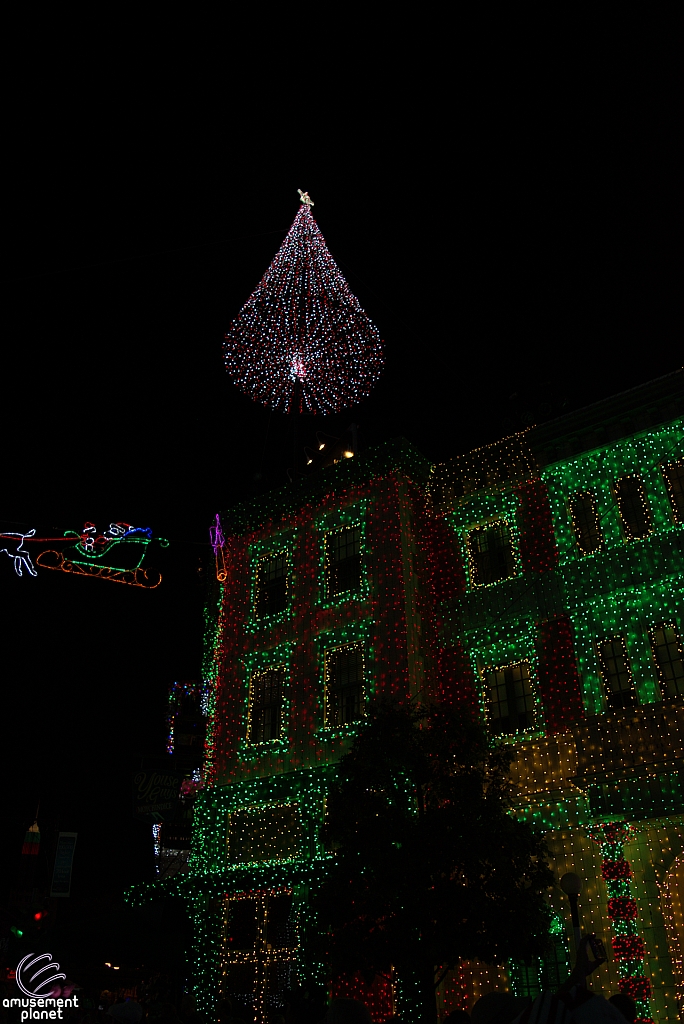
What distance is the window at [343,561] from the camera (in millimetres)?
24225

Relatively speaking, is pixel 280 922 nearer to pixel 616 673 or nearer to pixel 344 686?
pixel 344 686

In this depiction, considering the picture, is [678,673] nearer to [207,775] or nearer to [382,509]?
[382,509]

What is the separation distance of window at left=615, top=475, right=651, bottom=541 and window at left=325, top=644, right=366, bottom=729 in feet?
26.0

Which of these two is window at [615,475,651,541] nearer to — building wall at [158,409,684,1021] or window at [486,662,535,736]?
building wall at [158,409,684,1021]

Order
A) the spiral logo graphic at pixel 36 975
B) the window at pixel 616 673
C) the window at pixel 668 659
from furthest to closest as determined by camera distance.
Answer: the window at pixel 616 673, the window at pixel 668 659, the spiral logo graphic at pixel 36 975

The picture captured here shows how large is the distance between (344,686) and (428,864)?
8.45m

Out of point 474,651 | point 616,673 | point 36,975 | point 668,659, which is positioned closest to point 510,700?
point 474,651

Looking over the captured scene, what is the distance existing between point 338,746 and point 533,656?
18.7ft

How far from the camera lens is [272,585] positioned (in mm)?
26219

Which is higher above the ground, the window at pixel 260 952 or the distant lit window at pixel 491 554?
the distant lit window at pixel 491 554

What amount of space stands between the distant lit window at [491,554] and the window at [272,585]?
6.08m

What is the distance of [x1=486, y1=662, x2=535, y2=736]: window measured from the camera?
20.5 meters

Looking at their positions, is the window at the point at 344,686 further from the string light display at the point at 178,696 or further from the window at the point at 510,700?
the string light display at the point at 178,696

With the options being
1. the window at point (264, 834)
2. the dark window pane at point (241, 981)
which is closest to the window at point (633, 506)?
the window at point (264, 834)
